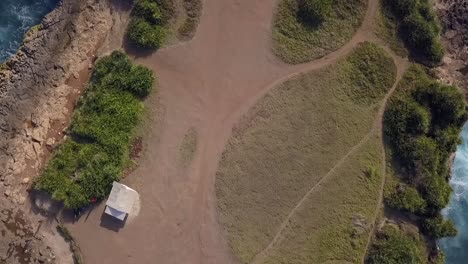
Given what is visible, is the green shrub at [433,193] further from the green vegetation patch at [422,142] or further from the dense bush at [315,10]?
the dense bush at [315,10]

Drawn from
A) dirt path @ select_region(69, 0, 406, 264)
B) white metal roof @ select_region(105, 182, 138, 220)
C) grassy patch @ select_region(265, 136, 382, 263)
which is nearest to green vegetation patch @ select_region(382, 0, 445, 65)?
dirt path @ select_region(69, 0, 406, 264)

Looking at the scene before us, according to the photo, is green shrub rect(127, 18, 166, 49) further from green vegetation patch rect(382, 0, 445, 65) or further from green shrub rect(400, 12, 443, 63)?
green shrub rect(400, 12, 443, 63)

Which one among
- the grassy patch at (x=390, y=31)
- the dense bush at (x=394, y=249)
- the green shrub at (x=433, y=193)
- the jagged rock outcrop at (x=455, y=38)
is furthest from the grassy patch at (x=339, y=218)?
the jagged rock outcrop at (x=455, y=38)

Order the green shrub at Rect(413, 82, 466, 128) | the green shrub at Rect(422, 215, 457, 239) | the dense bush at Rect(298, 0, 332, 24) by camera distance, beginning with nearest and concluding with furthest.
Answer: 1. the green shrub at Rect(422, 215, 457, 239)
2. the green shrub at Rect(413, 82, 466, 128)
3. the dense bush at Rect(298, 0, 332, 24)

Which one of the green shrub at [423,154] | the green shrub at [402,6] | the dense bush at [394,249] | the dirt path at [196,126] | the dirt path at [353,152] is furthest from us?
the green shrub at [402,6]

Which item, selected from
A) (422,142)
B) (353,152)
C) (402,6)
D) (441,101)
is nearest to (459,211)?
(422,142)

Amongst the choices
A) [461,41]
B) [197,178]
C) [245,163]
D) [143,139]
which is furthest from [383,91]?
[143,139]

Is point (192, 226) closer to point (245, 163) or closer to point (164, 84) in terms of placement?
point (245, 163)
